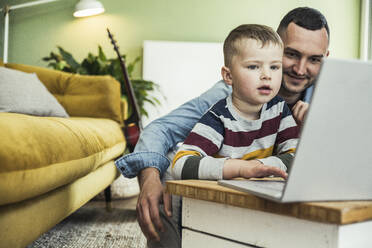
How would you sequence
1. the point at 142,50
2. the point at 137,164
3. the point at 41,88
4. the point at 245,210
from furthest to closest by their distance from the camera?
the point at 142,50 → the point at 41,88 → the point at 137,164 → the point at 245,210

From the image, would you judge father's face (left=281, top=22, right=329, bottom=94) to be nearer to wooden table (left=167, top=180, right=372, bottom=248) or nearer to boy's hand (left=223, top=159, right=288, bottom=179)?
boy's hand (left=223, top=159, right=288, bottom=179)

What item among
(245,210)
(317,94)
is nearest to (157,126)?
(245,210)

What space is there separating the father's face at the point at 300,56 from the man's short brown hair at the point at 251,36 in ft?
0.83

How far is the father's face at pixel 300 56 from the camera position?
0.99m

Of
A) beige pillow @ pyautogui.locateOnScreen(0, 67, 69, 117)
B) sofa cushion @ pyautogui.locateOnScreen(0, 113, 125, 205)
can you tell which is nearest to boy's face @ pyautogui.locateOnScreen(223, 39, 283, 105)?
sofa cushion @ pyautogui.locateOnScreen(0, 113, 125, 205)

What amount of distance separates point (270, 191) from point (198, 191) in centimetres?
11

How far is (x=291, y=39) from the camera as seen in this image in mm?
1004

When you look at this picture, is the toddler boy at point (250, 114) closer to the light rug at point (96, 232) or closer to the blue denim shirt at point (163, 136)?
the blue denim shirt at point (163, 136)

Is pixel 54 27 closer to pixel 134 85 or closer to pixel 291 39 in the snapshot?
pixel 134 85

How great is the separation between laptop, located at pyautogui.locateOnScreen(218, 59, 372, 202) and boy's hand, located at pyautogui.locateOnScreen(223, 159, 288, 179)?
12 centimetres

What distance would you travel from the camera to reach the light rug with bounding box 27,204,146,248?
1.27m

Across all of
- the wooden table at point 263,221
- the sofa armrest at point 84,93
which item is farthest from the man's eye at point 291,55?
the sofa armrest at point 84,93

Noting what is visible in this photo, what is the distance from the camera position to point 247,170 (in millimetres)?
537

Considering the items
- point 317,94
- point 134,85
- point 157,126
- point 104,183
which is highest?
point 317,94
